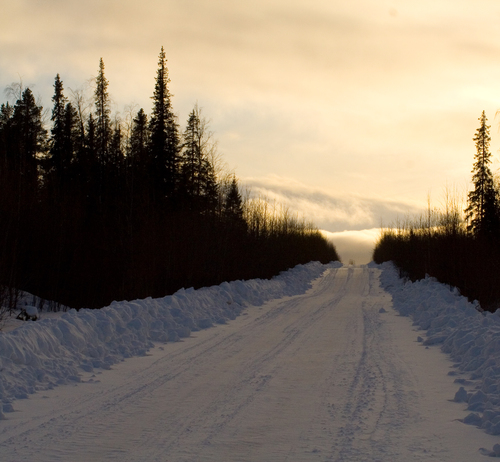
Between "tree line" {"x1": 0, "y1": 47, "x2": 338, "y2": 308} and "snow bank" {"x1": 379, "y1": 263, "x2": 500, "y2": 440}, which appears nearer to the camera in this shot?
"snow bank" {"x1": 379, "y1": 263, "x2": 500, "y2": 440}

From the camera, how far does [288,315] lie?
16766 mm

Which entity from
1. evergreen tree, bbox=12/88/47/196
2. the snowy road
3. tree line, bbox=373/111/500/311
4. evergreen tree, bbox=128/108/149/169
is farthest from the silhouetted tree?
the snowy road

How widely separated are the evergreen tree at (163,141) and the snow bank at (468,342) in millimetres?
29245

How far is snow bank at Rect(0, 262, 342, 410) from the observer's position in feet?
24.8

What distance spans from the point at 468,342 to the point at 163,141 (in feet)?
127

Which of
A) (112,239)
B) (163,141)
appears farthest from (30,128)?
(112,239)

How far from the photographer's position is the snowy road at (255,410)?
16.4 ft

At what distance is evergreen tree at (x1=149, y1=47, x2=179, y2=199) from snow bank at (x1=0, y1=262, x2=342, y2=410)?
29136 mm

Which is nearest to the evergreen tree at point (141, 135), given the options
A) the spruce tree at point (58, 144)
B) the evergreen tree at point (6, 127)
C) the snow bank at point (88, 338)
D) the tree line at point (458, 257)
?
the spruce tree at point (58, 144)

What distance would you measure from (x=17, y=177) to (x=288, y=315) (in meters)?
10.6

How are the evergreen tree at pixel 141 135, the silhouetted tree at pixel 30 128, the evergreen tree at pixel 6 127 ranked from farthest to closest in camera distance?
the evergreen tree at pixel 141 135 < the silhouetted tree at pixel 30 128 < the evergreen tree at pixel 6 127

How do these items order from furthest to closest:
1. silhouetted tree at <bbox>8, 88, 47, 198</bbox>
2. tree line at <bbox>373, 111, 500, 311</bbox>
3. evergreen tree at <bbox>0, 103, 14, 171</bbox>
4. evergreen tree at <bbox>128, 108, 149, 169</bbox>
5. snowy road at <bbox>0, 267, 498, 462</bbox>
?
evergreen tree at <bbox>128, 108, 149, 169</bbox> < silhouetted tree at <bbox>8, 88, 47, 198</bbox> < evergreen tree at <bbox>0, 103, 14, 171</bbox> < tree line at <bbox>373, 111, 500, 311</bbox> < snowy road at <bbox>0, 267, 498, 462</bbox>

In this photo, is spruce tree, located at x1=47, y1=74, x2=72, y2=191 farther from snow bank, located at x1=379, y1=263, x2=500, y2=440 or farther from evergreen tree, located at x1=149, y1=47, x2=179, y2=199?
snow bank, located at x1=379, y1=263, x2=500, y2=440

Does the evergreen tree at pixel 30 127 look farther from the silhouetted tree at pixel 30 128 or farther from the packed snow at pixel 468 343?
the packed snow at pixel 468 343
